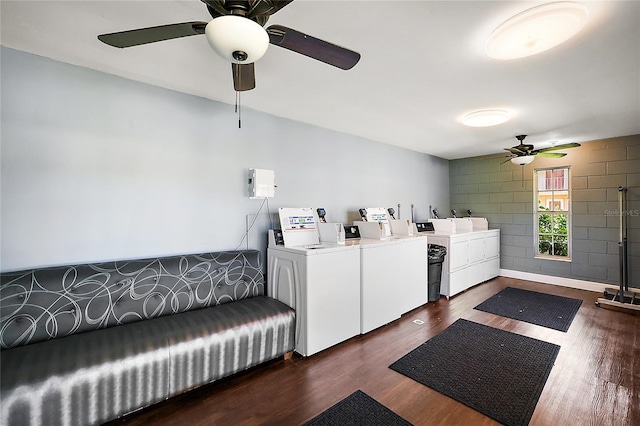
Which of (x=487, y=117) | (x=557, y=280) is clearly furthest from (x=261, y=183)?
(x=557, y=280)

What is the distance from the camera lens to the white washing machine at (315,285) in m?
2.57

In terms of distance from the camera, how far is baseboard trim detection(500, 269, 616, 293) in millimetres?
4598

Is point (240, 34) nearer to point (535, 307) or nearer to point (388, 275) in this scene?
point (388, 275)

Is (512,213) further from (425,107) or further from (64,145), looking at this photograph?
(64,145)

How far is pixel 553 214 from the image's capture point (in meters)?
5.13

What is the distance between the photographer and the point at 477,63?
2.17 meters

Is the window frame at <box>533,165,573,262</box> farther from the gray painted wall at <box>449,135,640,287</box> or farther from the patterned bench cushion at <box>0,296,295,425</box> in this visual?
the patterned bench cushion at <box>0,296,295,425</box>

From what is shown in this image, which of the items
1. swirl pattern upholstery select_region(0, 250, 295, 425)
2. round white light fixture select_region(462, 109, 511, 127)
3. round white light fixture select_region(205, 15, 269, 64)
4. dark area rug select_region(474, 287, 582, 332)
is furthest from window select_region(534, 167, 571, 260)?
round white light fixture select_region(205, 15, 269, 64)

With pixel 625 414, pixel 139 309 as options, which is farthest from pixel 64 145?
pixel 625 414

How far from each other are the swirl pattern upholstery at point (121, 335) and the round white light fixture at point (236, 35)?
183 cm

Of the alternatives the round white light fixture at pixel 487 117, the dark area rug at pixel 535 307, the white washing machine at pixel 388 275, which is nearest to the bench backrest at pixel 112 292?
the white washing machine at pixel 388 275

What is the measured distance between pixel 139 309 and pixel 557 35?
3453 mm

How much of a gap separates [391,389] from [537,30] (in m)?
2.59

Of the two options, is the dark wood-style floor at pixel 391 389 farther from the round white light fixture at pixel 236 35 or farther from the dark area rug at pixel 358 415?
the round white light fixture at pixel 236 35
